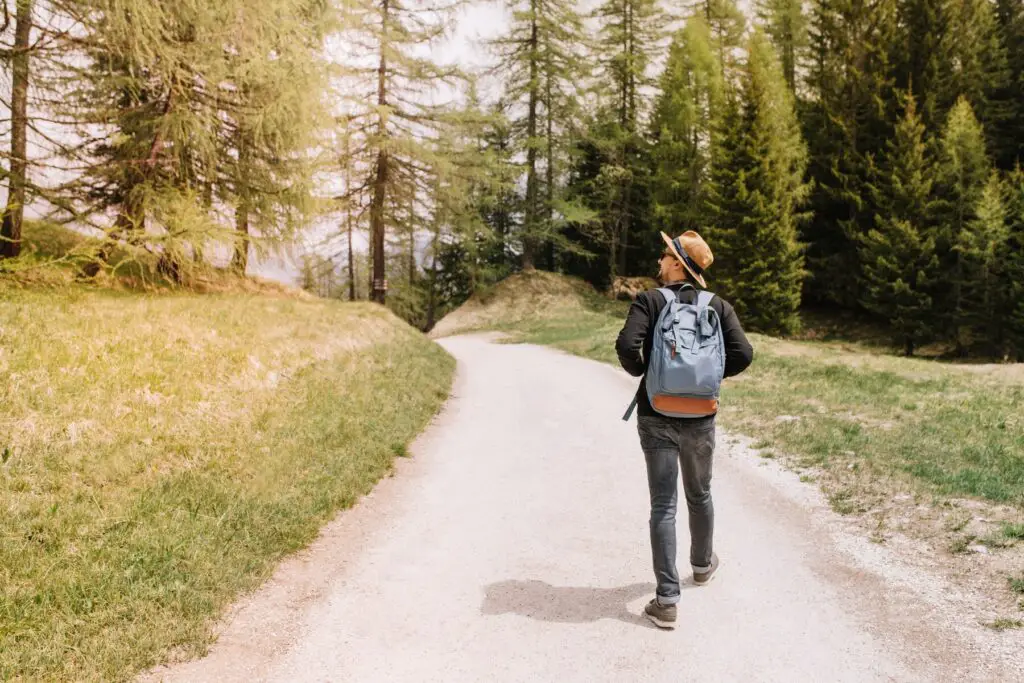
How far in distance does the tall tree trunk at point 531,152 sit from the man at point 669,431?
3046 cm

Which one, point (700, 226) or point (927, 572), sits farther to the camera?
point (700, 226)

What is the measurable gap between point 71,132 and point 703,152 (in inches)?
1206

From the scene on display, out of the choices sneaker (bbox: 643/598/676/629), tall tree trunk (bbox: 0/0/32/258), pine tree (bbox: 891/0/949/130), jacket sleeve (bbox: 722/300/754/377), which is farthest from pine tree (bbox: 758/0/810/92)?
sneaker (bbox: 643/598/676/629)

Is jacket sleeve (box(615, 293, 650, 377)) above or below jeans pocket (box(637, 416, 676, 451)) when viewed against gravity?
above

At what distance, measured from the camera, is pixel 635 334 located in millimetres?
3783

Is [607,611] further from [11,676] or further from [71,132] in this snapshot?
[71,132]

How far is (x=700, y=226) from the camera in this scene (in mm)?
30609

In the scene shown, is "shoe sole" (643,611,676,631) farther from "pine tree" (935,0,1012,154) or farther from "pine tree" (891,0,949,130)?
"pine tree" (935,0,1012,154)

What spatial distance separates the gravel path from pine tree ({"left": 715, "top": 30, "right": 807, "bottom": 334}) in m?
22.1

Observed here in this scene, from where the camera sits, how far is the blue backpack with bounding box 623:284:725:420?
147 inches

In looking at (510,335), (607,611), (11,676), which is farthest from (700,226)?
(11,676)

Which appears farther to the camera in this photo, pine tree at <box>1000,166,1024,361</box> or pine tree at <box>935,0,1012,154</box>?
pine tree at <box>935,0,1012,154</box>

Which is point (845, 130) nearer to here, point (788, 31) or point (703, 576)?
point (788, 31)

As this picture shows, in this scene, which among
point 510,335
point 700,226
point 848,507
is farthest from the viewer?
point 700,226
